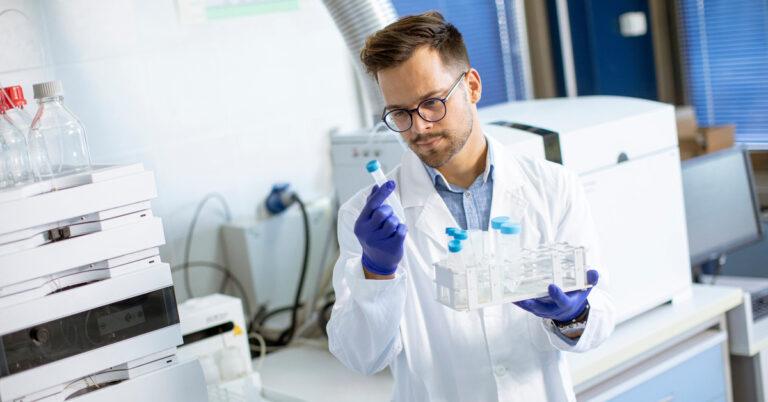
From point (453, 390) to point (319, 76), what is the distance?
1.40 metres

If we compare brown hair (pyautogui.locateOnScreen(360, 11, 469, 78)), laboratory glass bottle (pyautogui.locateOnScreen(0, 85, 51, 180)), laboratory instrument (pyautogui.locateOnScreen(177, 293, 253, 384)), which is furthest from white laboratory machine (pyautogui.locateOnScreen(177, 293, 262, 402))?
brown hair (pyautogui.locateOnScreen(360, 11, 469, 78))

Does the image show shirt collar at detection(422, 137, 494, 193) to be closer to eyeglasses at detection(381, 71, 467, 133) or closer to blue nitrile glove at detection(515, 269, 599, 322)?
eyeglasses at detection(381, 71, 467, 133)

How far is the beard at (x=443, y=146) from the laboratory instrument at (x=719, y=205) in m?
1.26

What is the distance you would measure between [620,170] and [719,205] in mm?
688

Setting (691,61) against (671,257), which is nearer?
(671,257)

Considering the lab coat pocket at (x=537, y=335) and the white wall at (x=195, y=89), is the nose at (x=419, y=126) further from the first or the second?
the white wall at (x=195, y=89)

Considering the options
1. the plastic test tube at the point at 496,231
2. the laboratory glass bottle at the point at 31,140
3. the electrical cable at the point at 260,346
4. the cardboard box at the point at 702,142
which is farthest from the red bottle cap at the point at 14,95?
the cardboard box at the point at 702,142

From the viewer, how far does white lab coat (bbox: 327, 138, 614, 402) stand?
1703 millimetres

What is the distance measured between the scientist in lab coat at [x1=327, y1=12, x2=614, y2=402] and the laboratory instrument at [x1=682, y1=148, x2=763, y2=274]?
3.47 ft

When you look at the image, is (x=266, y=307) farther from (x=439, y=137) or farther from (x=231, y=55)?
(x=439, y=137)

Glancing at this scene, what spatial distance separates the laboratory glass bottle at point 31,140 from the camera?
1643 mm

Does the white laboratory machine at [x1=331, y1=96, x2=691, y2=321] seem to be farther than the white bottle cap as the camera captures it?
Yes

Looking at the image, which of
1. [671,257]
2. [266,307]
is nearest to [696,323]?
[671,257]

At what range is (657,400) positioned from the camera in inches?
90.0
